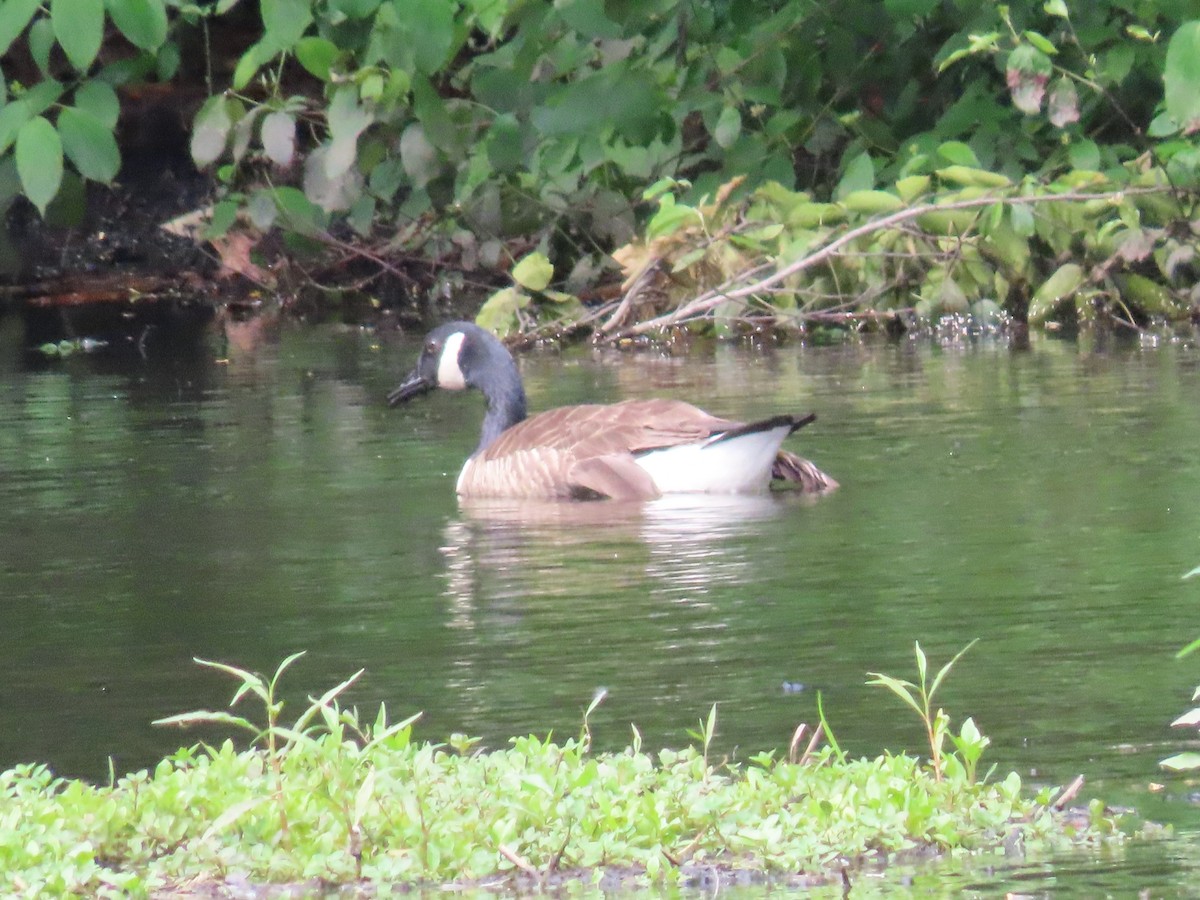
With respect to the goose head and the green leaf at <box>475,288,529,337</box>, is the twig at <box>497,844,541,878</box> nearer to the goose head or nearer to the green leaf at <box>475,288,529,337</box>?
the goose head

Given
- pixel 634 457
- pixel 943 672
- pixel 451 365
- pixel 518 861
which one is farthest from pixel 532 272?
pixel 518 861

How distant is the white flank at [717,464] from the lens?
952cm

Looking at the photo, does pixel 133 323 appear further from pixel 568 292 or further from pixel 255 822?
pixel 255 822

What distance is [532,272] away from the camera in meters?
17.0

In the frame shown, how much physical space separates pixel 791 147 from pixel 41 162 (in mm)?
7601

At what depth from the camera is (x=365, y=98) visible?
15625 millimetres

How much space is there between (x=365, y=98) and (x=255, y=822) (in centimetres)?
1171

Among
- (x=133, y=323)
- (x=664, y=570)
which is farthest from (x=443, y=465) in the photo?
(x=133, y=323)

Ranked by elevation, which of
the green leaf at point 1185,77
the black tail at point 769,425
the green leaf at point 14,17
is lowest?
the black tail at point 769,425

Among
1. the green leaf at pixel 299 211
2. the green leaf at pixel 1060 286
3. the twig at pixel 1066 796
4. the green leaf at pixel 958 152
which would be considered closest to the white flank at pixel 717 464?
the twig at pixel 1066 796

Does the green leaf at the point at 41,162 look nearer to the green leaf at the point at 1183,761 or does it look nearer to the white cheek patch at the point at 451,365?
the white cheek patch at the point at 451,365

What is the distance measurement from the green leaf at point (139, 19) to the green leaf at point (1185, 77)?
15.6ft

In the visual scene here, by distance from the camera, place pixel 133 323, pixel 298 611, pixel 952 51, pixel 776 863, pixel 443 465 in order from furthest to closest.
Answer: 1. pixel 133 323
2. pixel 952 51
3. pixel 443 465
4. pixel 298 611
5. pixel 776 863

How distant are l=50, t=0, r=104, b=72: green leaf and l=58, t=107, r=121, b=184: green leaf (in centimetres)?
66
